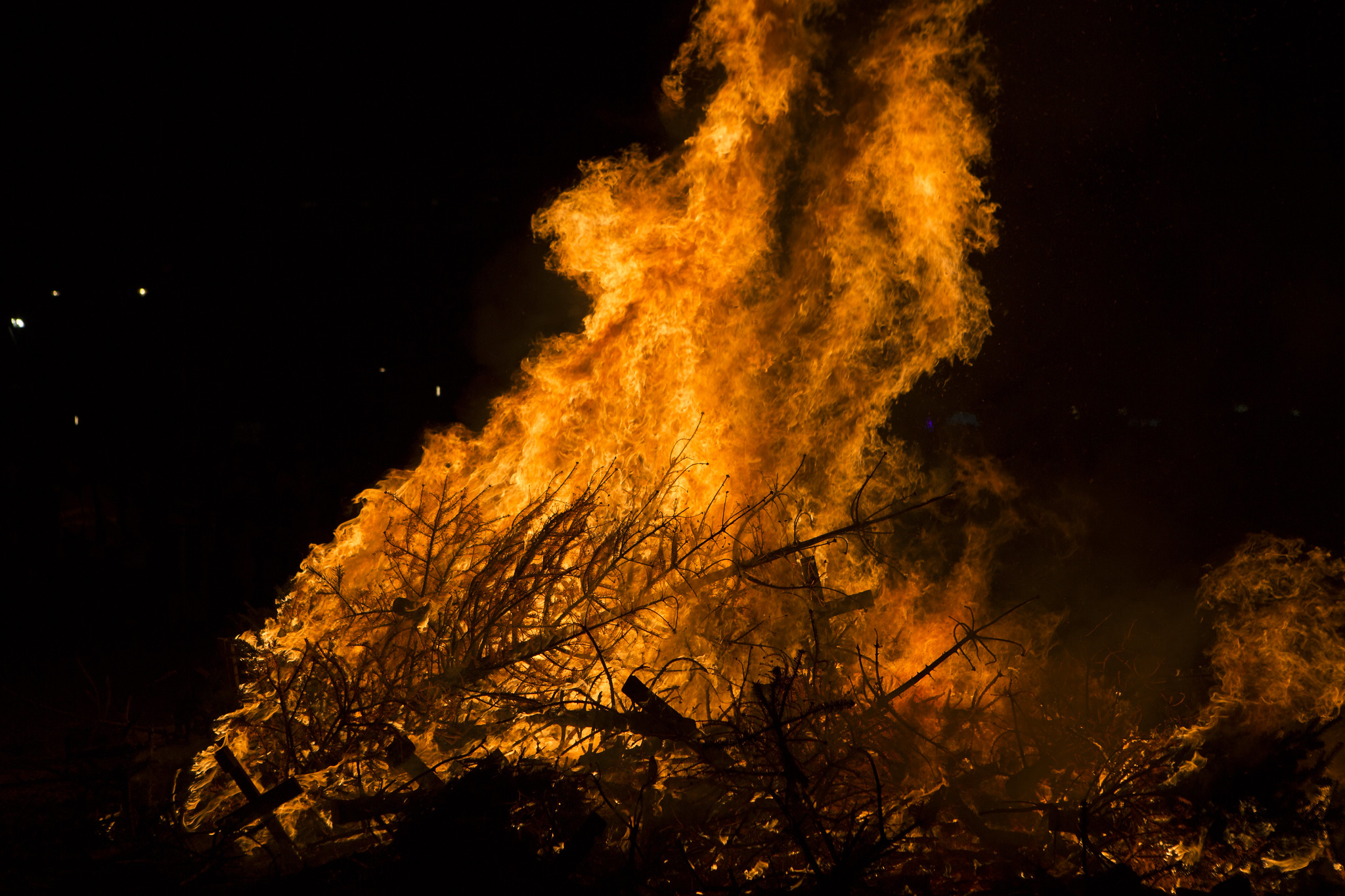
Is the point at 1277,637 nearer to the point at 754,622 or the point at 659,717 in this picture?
the point at 754,622

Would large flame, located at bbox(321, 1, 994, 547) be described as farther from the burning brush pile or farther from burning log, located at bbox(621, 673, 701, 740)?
burning log, located at bbox(621, 673, 701, 740)

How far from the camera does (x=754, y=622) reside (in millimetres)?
5004

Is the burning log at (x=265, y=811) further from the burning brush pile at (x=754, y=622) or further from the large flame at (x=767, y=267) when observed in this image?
the large flame at (x=767, y=267)

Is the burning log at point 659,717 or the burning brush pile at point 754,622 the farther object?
the burning log at point 659,717

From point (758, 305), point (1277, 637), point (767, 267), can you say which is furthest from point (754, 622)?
point (1277, 637)

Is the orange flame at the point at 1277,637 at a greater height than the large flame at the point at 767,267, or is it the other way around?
the large flame at the point at 767,267

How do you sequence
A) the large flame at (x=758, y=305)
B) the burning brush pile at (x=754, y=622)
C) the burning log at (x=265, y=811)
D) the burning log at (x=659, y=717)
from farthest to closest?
the large flame at (x=758, y=305) → the burning log at (x=659, y=717) → the burning brush pile at (x=754, y=622) → the burning log at (x=265, y=811)

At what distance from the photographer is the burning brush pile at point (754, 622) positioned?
347cm

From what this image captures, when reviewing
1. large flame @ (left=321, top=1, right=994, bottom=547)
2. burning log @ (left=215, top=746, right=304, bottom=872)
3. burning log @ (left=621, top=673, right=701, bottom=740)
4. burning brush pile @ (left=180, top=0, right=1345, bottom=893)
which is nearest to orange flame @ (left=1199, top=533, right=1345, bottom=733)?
burning brush pile @ (left=180, top=0, right=1345, bottom=893)

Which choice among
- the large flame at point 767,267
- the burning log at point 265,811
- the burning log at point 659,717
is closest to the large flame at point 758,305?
the large flame at point 767,267

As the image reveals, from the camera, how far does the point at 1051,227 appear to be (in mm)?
9250

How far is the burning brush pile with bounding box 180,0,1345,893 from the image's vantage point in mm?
3471

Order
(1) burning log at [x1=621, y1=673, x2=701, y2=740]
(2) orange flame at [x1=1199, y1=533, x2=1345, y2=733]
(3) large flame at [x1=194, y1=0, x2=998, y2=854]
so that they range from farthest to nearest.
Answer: (3) large flame at [x1=194, y1=0, x2=998, y2=854] < (2) orange flame at [x1=1199, y1=533, x2=1345, y2=733] < (1) burning log at [x1=621, y1=673, x2=701, y2=740]

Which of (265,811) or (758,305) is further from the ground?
(758,305)
